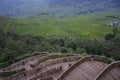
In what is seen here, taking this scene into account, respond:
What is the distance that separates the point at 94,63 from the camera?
3198 centimetres

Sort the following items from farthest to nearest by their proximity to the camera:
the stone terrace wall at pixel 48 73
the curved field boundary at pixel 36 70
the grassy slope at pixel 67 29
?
the grassy slope at pixel 67 29 < the curved field boundary at pixel 36 70 < the stone terrace wall at pixel 48 73

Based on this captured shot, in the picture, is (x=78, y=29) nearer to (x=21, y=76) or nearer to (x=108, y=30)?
(x=108, y=30)

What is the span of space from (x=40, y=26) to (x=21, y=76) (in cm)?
8488

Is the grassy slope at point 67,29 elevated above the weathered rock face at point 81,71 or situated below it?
below

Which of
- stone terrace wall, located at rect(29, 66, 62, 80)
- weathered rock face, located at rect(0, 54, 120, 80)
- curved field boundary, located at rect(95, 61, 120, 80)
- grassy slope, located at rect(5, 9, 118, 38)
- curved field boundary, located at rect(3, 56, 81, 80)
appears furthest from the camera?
grassy slope, located at rect(5, 9, 118, 38)

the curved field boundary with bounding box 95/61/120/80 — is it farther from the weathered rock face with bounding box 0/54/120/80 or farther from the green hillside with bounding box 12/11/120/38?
the green hillside with bounding box 12/11/120/38

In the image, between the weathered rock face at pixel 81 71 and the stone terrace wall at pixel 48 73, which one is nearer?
the weathered rock face at pixel 81 71

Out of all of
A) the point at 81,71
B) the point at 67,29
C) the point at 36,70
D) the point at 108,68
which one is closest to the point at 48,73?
the point at 36,70

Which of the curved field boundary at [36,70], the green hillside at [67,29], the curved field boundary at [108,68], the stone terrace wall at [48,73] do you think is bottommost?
the green hillside at [67,29]

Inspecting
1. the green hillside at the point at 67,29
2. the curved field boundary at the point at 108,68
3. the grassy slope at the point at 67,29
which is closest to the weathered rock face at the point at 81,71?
the curved field boundary at the point at 108,68

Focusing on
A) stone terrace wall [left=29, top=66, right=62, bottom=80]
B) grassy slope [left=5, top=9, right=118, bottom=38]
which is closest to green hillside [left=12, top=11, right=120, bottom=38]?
grassy slope [left=5, top=9, right=118, bottom=38]

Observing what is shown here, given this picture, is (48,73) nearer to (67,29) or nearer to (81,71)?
(81,71)

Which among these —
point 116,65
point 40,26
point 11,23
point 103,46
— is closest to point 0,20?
point 11,23

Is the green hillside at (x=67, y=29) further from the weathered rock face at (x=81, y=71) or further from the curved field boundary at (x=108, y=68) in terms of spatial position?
the curved field boundary at (x=108, y=68)
